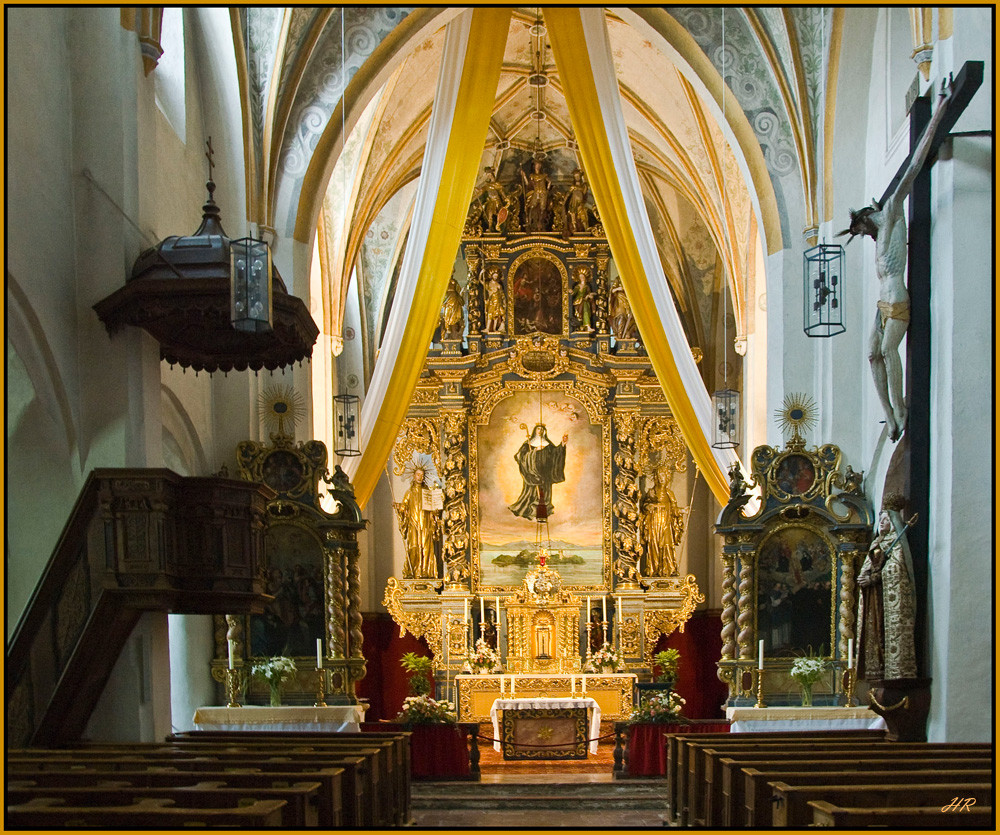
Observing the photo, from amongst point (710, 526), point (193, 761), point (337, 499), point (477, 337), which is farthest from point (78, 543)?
point (710, 526)

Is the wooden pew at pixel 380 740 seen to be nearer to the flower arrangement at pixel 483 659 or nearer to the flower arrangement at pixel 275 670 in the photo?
the flower arrangement at pixel 275 670

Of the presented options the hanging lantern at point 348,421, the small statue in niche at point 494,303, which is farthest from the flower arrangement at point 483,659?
the small statue in niche at point 494,303

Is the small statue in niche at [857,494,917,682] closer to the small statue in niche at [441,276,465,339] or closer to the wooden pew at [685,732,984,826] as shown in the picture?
the wooden pew at [685,732,984,826]

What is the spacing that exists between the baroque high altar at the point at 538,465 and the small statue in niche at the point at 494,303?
2 centimetres

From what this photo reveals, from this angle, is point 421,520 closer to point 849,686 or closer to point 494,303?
point 494,303

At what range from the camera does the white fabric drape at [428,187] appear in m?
12.6

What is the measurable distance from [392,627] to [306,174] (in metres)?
9.58

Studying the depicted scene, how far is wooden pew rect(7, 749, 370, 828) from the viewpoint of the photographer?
6.68 m

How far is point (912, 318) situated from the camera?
33.5 ft

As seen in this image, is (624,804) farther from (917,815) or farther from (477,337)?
(477,337)

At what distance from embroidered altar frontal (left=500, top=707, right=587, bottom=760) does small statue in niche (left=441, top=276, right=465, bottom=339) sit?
7261 mm

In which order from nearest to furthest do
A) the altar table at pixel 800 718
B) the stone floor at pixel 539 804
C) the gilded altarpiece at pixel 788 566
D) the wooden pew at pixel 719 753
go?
1. the wooden pew at pixel 719 753
2. the stone floor at pixel 539 804
3. the altar table at pixel 800 718
4. the gilded altarpiece at pixel 788 566
